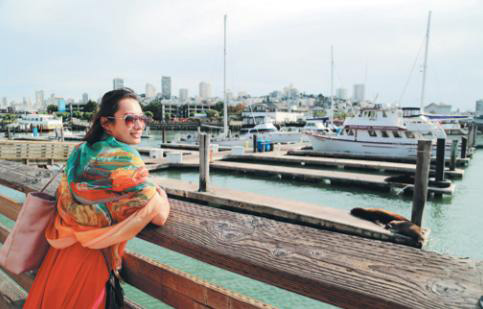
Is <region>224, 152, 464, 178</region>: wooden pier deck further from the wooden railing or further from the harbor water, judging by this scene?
the wooden railing

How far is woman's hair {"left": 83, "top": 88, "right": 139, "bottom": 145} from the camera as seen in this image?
1.52 m

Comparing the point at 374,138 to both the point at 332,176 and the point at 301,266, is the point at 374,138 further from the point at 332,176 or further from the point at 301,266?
the point at 301,266

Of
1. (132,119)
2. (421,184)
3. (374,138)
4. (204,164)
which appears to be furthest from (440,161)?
(132,119)

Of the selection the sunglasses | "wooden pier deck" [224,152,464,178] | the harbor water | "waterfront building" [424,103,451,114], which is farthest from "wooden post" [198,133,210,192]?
"waterfront building" [424,103,451,114]

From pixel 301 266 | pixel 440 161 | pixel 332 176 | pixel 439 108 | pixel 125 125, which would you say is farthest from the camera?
pixel 439 108

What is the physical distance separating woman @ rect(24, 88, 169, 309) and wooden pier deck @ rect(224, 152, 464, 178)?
678 inches

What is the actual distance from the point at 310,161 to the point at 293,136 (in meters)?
13.5

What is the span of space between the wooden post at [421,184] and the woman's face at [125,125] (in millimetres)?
7445

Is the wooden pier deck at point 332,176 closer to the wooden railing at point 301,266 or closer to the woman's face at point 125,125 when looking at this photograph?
the wooden railing at point 301,266

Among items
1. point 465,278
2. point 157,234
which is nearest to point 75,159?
point 157,234

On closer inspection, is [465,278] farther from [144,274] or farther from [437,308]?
[144,274]

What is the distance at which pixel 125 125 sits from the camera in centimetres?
153

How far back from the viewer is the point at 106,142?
141cm

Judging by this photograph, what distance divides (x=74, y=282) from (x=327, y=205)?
1117cm
